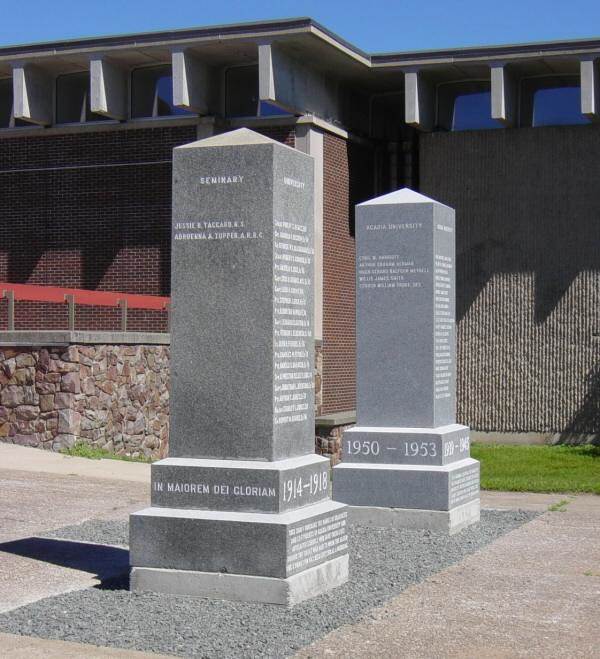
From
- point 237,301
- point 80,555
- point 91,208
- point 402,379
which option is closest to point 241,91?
point 91,208

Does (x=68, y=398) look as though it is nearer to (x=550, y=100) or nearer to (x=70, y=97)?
(x=70, y=97)

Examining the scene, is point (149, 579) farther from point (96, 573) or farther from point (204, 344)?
point (204, 344)

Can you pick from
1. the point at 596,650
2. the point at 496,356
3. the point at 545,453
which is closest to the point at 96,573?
the point at 596,650

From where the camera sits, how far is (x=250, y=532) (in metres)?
7.80

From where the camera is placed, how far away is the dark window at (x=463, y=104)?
25.2 meters

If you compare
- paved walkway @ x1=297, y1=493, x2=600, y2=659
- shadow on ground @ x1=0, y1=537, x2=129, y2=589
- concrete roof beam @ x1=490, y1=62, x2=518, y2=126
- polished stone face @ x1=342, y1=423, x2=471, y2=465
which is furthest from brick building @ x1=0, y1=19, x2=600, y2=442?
shadow on ground @ x1=0, y1=537, x2=129, y2=589

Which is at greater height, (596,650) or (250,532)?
(250,532)

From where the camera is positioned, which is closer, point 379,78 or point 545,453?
point 545,453

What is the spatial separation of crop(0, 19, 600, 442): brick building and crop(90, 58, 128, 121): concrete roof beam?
4 cm

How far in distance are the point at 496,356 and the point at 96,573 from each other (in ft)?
56.1

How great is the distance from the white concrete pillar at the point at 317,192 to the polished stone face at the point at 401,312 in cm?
1191

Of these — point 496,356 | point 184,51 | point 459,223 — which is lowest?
point 496,356

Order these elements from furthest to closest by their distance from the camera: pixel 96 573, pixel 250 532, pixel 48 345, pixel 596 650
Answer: pixel 48 345 → pixel 96 573 → pixel 250 532 → pixel 596 650

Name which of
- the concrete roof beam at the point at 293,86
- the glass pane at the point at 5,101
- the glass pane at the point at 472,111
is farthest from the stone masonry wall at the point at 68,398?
the glass pane at the point at 472,111
